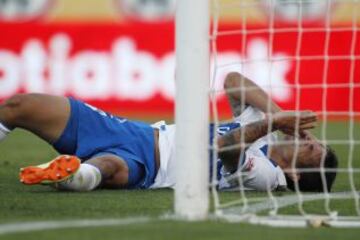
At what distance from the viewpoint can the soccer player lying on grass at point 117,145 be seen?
614cm

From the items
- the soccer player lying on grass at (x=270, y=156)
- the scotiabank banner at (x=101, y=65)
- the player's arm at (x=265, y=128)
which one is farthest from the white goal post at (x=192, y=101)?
the scotiabank banner at (x=101, y=65)

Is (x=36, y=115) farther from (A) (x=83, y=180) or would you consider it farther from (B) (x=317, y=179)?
(B) (x=317, y=179)

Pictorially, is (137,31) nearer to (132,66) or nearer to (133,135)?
(132,66)

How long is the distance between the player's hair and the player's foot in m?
1.33

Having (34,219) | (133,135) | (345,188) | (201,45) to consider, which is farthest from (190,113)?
(345,188)

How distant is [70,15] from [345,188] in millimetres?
9399

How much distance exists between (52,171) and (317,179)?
1572 millimetres

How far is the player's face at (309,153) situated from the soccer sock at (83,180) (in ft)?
3.50

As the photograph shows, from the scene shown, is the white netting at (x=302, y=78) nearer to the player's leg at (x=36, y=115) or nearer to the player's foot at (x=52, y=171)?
the player's foot at (x=52, y=171)

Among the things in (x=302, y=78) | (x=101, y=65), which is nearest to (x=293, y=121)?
(x=302, y=78)

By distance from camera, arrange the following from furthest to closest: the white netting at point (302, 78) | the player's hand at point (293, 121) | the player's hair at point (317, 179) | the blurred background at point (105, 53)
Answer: the blurred background at point (105, 53) < the player's hair at point (317, 179) < the player's hand at point (293, 121) < the white netting at point (302, 78)

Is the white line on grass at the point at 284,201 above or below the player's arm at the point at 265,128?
below

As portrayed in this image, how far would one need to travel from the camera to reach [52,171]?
5.84m

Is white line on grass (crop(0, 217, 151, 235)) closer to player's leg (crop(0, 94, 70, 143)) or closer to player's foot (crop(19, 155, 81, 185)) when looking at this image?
player's foot (crop(19, 155, 81, 185))
